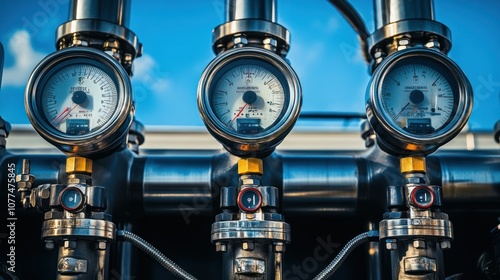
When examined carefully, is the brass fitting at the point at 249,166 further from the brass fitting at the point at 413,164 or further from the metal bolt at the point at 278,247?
the brass fitting at the point at 413,164

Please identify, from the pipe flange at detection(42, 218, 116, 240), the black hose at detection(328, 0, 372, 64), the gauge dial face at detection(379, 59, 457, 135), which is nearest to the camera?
the pipe flange at detection(42, 218, 116, 240)

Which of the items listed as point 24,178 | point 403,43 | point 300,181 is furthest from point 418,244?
point 24,178

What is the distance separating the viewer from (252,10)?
47.0 inches

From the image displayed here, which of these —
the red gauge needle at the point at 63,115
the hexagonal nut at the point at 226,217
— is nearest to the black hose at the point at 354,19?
the hexagonal nut at the point at 226,217

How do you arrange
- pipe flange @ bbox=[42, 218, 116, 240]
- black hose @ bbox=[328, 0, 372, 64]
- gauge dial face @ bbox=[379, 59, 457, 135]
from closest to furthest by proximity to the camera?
pipe flange @ bbox=[42, 218, 116, 240]
gauge dial face @ bbox=[379, 59, 457, 135]
black hose @ bbox=[328, 0, 372, 64]

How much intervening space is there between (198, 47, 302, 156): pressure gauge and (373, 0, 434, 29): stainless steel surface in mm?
270

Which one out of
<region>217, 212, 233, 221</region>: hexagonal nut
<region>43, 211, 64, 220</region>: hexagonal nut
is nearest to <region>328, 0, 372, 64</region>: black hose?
<region>217, 212, 233, 221</region>: hexagonal nut

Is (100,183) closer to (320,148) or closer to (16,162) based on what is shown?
(16,162)

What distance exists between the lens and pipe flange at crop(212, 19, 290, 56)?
45.9 inches

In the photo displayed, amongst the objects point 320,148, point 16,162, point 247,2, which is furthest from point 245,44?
point 16,162

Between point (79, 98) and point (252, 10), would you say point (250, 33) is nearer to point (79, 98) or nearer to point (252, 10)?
point (252, 10)

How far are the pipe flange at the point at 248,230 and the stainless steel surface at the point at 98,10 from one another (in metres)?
0.49

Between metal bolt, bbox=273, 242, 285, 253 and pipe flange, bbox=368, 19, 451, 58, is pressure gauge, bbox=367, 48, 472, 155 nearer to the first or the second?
pipe flange, bbox=368, 19, 451, 58

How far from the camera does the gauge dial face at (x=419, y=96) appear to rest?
1131 millimetres
